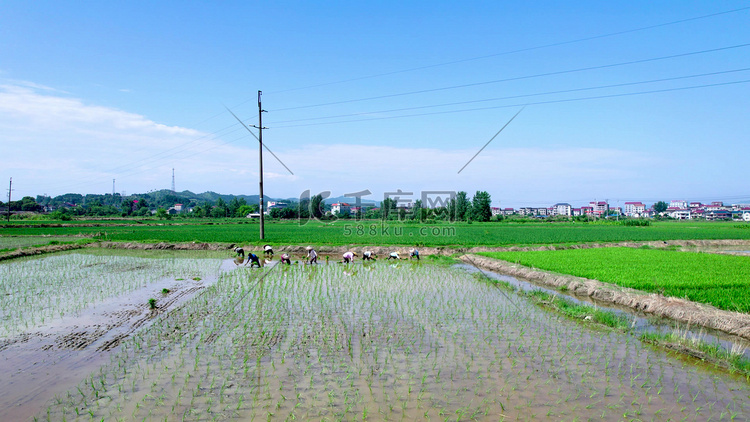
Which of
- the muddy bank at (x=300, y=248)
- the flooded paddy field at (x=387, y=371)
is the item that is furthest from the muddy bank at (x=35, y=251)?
the flooded paddy field at (x=387, y=371)

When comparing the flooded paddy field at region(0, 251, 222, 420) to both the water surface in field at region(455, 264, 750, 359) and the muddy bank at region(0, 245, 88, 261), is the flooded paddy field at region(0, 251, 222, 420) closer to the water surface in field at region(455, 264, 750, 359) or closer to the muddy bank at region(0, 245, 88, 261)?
the muddy bank at region(0, 245, 88, 261)

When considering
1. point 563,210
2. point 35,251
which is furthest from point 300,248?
point 563,210

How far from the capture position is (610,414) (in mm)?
4117

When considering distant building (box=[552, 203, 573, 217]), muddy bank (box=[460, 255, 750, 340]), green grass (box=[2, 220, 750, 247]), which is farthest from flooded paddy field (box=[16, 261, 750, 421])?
distant building (box=[552, 203, 573, 217])

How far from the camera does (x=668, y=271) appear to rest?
11.8 metres

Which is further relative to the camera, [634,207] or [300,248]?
[634,207]

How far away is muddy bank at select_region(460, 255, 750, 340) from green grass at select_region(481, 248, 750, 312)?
48 centimetres

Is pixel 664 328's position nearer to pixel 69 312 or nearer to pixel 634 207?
pixel 69 312

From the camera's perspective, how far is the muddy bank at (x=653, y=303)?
22.6 ft

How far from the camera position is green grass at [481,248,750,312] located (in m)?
8.76

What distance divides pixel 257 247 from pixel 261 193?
107 inches

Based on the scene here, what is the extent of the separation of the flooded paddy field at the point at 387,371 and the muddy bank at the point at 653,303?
5.69 feet

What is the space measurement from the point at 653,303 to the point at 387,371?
6361mm

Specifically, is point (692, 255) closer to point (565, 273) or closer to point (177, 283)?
point (565, 273)
